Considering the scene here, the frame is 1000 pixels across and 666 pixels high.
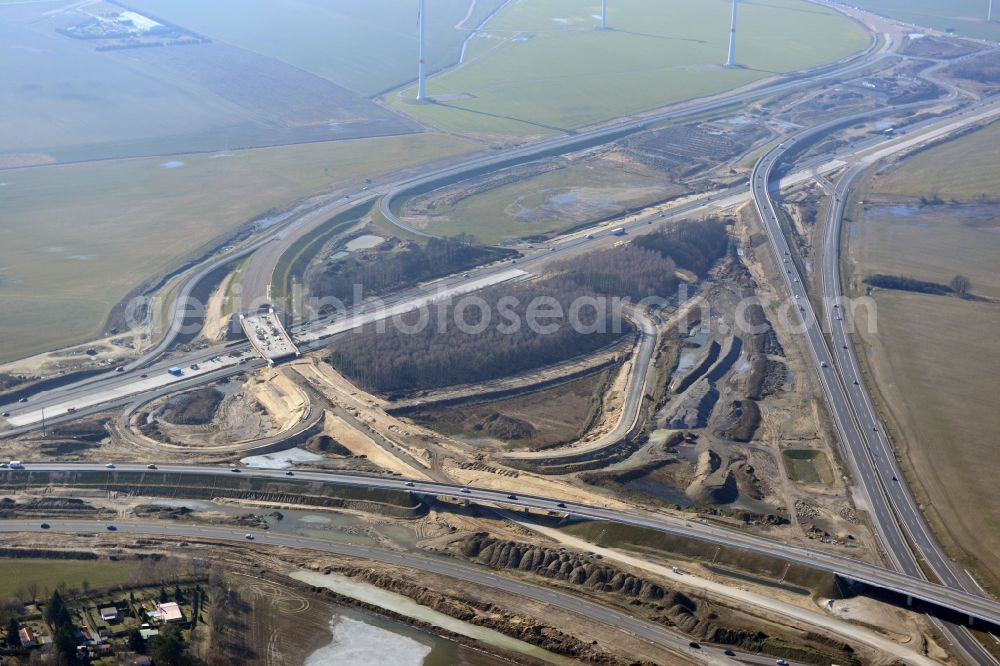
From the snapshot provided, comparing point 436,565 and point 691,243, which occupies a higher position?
point 691,243

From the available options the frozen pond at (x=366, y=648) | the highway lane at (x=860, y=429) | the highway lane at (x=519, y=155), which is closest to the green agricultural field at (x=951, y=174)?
the highway lane at (x=860, y=429)

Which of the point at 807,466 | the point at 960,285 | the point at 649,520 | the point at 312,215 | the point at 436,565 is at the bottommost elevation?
the point at 436,565

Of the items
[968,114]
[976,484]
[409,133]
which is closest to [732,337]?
[976,484]

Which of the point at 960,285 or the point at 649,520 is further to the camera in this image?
the point at 960,285

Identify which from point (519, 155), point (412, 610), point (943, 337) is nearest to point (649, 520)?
point (412, 610)

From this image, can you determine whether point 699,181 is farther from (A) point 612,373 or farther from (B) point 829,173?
(A) point 612,373

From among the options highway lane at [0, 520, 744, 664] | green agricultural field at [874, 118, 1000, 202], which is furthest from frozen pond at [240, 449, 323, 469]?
green agricultural field at [874, 118, 1000, 202]

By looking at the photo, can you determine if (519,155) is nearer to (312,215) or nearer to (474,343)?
(312,215)
